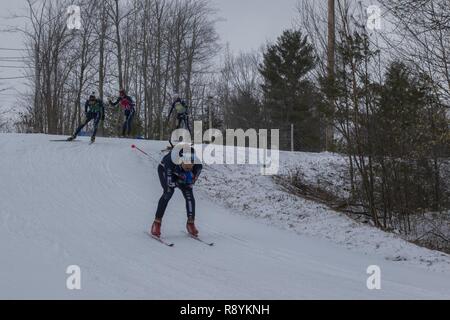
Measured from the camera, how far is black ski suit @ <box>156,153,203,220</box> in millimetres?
8961

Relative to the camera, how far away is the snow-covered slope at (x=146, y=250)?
6227 millimetres

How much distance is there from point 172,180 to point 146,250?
1.53 m

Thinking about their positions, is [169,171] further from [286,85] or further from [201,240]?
[286,85]

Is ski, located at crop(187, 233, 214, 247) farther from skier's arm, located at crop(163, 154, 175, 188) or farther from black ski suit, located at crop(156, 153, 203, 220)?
skier's arm, located at crop(163, 154, 175, 188)

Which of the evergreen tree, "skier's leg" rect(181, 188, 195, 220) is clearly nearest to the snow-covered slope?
"skier's leg" rect(181, 188, 195, 220)

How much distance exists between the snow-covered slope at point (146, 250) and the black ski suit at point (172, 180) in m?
0.62

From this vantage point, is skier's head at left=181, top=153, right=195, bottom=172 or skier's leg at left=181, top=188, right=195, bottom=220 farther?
skier's leg at left=181, top=188, right=195, bottom=220

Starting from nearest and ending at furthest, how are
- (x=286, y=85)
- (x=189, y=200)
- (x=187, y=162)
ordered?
(x=187, y=162), (x=189, y=200), (x=286, y=85)

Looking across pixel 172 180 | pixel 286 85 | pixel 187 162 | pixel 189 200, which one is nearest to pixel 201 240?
pixel 189 200

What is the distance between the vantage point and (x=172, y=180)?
9.02 metres

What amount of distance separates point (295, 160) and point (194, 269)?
467 inches

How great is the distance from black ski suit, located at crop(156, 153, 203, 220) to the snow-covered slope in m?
0.62

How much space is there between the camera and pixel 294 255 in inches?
335

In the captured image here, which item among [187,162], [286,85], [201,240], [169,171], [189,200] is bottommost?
[201,240]
